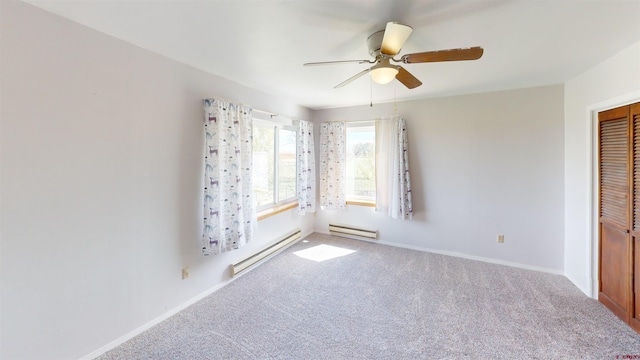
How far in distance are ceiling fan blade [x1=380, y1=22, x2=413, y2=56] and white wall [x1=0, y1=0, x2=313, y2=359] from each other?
186cm

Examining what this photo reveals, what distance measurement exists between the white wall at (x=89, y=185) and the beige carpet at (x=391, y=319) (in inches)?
16.2

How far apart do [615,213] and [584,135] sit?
2.75 ft

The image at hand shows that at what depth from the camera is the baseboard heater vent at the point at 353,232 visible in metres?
4.19

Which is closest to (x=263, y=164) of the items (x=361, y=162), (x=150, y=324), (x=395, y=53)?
(x=361, y=162)

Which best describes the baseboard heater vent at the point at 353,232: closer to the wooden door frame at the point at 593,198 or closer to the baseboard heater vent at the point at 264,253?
the baseboard heater vent at the point at 264,253

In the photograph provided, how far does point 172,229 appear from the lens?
7.62 ft

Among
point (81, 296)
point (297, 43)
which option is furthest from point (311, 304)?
point (297, 43)

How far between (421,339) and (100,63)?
10.5 ft

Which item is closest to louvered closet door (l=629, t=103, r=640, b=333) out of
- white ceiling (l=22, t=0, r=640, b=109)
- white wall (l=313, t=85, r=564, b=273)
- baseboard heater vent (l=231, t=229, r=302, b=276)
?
white ceiling (l=22, t=0, r=640, b=109)

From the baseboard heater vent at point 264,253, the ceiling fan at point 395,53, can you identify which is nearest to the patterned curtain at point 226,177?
the baseboard heater vent at point 264,253

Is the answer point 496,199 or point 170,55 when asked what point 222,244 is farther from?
point 496,199

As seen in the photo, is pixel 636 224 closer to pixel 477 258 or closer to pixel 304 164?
pixel 477 258

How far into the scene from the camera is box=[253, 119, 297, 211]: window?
136 inches

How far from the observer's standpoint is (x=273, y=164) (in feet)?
12.6
